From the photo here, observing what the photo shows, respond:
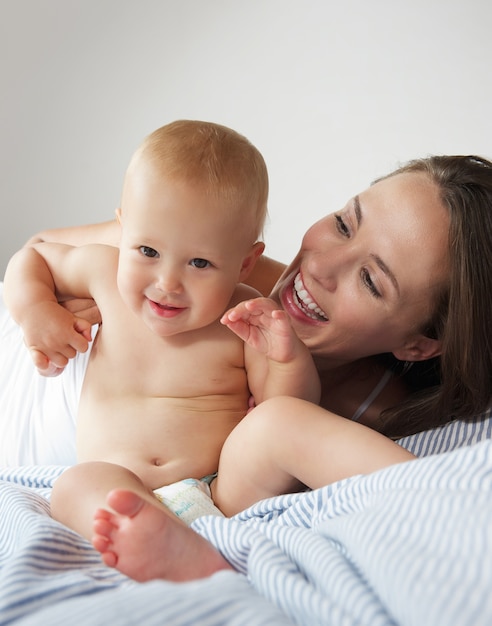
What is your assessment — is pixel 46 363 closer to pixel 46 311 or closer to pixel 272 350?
pixel 46 311

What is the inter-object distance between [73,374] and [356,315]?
1.66 ft

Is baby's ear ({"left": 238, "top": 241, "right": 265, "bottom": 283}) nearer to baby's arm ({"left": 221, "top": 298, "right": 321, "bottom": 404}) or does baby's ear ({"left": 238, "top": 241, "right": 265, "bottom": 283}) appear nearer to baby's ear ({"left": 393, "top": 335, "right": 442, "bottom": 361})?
baby's arm ({"left": 221, "top": 298, "right": 321, "bottom": 404})

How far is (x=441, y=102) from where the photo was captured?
2402 millimetres

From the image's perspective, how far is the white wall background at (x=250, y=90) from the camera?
94.7 inches

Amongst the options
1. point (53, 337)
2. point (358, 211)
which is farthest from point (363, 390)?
point (53, 337)

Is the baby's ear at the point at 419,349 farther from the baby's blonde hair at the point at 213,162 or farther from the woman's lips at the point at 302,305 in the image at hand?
the baby's blonde hair at the point at 213,162

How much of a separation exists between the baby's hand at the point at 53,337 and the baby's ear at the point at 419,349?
0.57m

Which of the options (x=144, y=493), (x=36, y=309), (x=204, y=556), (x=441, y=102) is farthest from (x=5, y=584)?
(x=441, y=102)

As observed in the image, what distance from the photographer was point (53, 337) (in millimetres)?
1252

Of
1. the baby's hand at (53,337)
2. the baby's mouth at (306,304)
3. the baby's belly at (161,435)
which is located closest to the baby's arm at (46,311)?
the baby's hand at (53,337)

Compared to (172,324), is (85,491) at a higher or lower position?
lower

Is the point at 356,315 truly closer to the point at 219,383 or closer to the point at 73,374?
the point at 219,383

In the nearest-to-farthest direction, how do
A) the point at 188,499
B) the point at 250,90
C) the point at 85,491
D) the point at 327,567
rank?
the point at 327,567 < the point at 85,491 < the point at 188,499 < the point at 250,90

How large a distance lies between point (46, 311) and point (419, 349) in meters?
0.67
